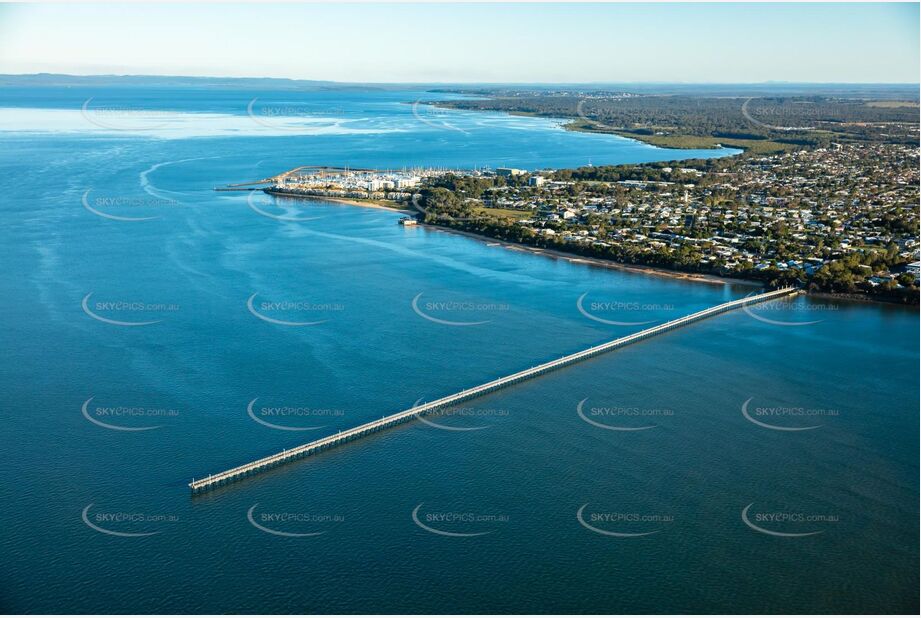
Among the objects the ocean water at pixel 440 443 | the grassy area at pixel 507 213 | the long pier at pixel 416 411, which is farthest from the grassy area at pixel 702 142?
the long pier at pixel 416 411

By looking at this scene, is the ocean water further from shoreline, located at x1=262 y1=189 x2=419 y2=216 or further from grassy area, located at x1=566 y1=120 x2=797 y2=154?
grassy area, located at x1=566 y1=120 x2=797 y2=154

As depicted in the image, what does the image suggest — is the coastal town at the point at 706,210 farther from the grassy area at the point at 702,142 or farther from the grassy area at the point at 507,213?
the grassy area at the point at 702,142

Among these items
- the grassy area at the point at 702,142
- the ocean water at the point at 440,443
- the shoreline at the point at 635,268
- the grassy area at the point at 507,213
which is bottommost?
the ocean water at the point at 440,443

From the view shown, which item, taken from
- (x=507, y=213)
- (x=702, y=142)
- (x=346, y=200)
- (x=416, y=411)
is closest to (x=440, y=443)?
(x=416, y=411)

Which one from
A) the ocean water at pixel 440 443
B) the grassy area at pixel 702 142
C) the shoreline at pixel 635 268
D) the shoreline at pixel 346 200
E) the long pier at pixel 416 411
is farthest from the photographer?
the grassy area at pixel 702 142

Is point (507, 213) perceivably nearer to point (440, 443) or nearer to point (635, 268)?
point (635, 268)

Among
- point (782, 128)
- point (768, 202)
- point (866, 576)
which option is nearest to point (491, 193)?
point (768, 202)

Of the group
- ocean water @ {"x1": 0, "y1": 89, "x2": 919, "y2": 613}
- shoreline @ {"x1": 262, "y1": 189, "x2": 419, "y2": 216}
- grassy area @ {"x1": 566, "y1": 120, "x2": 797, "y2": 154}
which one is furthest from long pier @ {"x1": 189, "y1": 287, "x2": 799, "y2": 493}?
grassy area @ {"x1": 566, "y1": 120, "x2": 797, "y2": 154}
